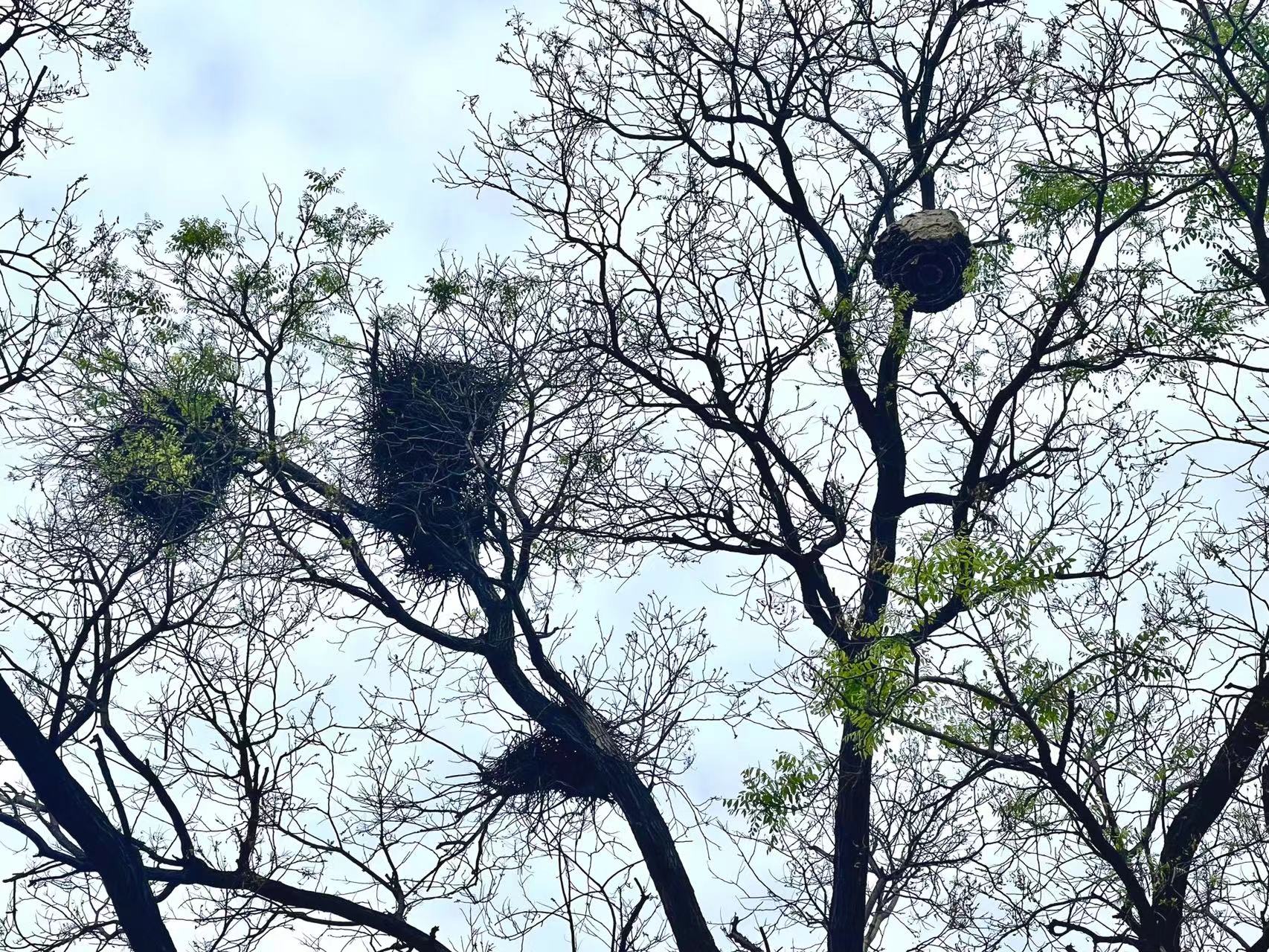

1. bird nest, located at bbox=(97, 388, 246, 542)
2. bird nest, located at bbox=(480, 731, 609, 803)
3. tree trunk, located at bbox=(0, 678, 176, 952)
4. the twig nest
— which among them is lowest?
tree trunk, located at bbox=(0, 678, 176, 952)

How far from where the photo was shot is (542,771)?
1127cm

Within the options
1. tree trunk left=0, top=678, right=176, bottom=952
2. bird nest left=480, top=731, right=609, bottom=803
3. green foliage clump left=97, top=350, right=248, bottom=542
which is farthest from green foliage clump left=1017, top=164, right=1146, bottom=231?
tree trunk left=0, top=678, right=176, bottom=952

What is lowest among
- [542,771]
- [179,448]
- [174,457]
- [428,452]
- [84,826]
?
[84,826]

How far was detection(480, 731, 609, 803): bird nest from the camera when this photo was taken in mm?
11273

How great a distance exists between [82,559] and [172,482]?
3.35ft

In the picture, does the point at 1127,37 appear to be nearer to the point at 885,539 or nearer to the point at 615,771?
the point at 885,539

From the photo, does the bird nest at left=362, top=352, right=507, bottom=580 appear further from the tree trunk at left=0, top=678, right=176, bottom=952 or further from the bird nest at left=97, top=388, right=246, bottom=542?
the tree trunk at left=0, top=678, right=176, bottom=952

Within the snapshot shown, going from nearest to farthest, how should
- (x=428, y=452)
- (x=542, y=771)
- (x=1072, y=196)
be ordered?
(x=1072, y=196), (x=542, y=771), (x=428, y=452)

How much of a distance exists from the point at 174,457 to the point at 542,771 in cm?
367

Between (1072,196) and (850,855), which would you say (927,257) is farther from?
(850,855)

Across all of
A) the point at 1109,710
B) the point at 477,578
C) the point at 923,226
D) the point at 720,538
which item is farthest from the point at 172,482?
the point at 1109,710

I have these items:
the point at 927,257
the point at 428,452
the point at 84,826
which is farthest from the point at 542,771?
the point at 927,257

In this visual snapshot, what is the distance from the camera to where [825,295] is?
1130cm

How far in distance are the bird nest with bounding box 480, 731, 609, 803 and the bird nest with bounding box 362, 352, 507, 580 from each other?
1.60 m
